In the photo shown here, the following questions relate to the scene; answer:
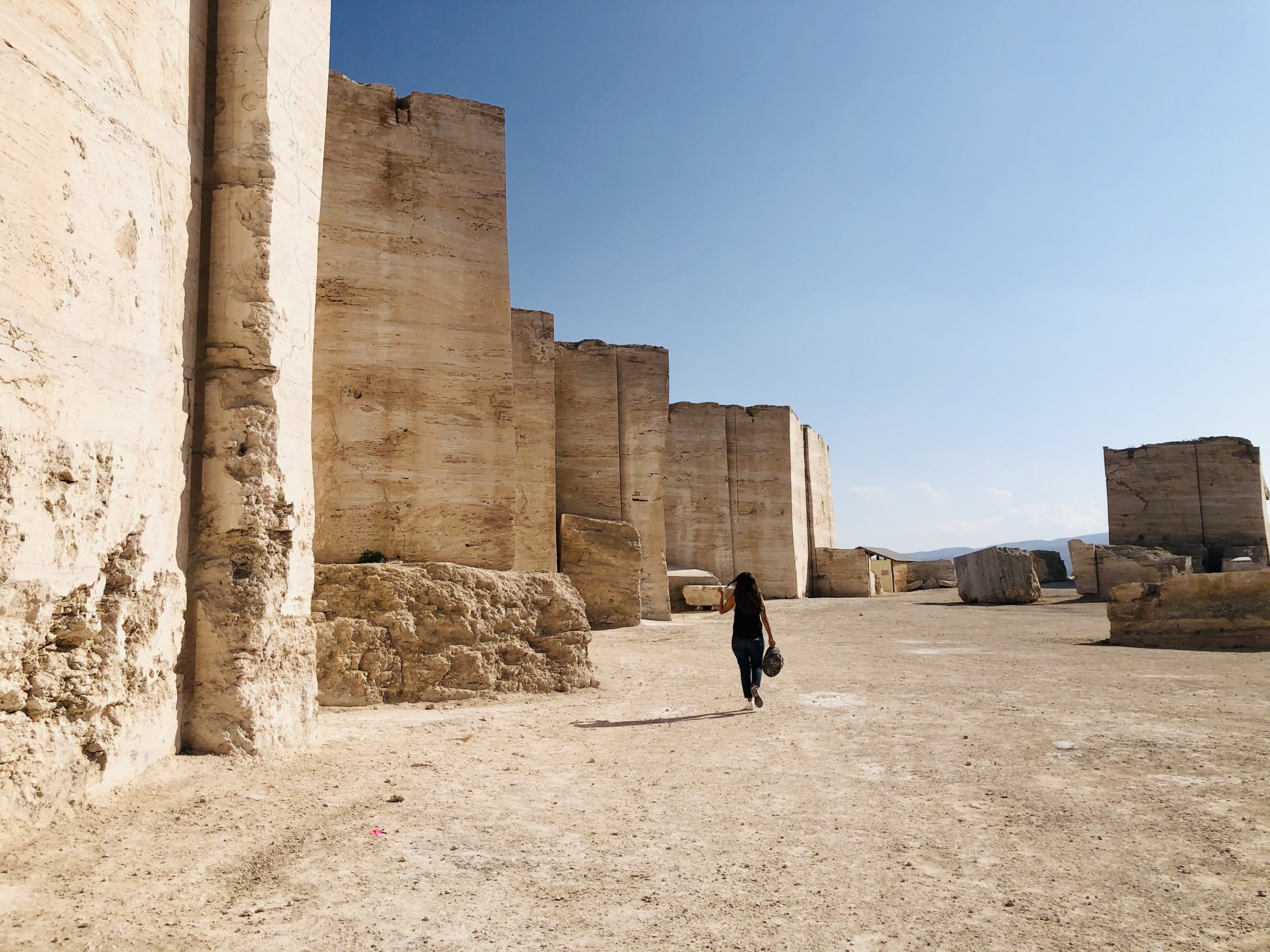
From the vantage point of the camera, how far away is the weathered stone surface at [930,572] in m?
30.4

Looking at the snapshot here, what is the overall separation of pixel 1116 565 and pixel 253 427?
1960cm

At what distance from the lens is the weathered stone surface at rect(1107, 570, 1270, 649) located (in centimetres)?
996

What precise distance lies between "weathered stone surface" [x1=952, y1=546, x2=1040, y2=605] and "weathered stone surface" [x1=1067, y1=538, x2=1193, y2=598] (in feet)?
3.86

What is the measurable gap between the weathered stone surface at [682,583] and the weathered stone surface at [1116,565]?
7.92 m

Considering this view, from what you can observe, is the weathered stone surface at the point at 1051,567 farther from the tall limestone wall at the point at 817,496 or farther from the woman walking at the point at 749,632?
the woman walking at the point at 749,632

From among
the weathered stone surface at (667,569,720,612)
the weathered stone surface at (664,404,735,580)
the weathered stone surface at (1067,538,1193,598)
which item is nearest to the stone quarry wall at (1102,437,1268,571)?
the weathered stone surface at (1067,538,1193,598)

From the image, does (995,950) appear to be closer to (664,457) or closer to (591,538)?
(591,538)

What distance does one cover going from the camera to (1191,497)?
2053 cm

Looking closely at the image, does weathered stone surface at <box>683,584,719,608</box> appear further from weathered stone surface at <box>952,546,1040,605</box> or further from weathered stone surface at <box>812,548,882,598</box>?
weathered stone surface at <box>812,548,882,598</box>

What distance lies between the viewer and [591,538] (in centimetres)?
1320

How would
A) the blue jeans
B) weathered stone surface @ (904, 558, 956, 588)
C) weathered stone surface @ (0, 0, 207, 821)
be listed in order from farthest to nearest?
weathered stone surface @ (904, 558, 956, 588)
the blue jeans
weathered stone surface @ (0, 0, 207, 821)

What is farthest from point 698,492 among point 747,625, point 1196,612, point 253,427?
point 253,427

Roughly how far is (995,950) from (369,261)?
681 centimetres

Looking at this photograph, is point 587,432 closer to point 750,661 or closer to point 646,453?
point 646,453
